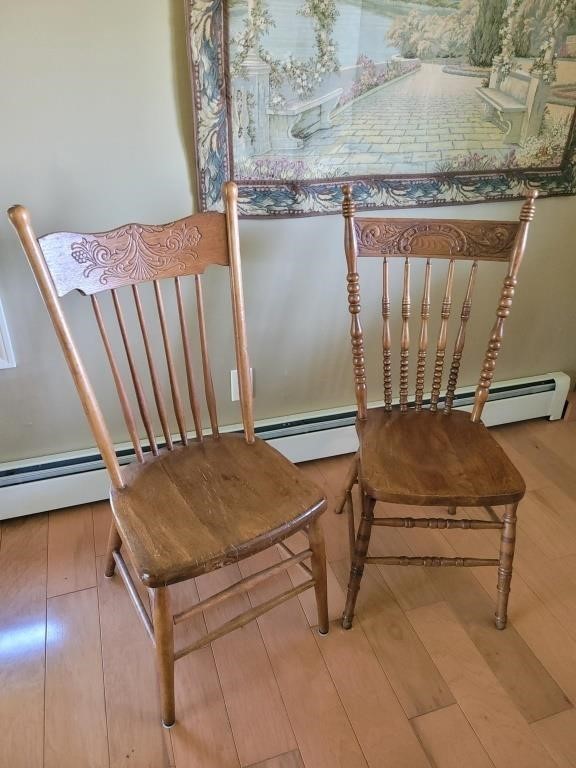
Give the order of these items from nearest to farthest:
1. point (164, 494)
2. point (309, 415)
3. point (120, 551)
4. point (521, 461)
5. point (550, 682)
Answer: point (164, 494)
point (550, 682)
point (120, 551)
point (309, 415)
point (521, 461)

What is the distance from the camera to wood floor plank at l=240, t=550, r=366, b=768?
118cm

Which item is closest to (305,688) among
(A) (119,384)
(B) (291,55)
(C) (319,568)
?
(C) (319,568)

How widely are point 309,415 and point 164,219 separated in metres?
0.76

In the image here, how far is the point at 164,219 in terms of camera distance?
4.77ft

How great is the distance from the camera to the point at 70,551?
1.62 metres

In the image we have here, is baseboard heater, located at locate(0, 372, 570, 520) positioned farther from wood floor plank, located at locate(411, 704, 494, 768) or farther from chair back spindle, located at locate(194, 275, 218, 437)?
wood floor plank, located at locate(411, 704, 494, 768)

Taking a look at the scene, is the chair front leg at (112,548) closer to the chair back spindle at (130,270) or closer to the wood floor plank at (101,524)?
the wood floor plank at (101,524)

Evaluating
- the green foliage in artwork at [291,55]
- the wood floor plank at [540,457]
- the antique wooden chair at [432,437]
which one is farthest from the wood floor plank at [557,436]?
the green foliage in artwork at [291,55]

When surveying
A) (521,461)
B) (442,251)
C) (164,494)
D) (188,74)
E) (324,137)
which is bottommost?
(521,461)

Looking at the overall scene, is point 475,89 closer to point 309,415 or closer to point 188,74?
point 188,74

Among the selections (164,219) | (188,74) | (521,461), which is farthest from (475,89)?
(521,461)

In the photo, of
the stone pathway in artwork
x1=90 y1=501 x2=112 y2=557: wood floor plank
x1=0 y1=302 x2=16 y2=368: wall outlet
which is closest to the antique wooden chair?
the stone pathway in artwork

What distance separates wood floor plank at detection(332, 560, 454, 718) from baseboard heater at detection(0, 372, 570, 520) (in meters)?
0.42

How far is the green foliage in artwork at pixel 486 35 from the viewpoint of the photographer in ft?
4.73
